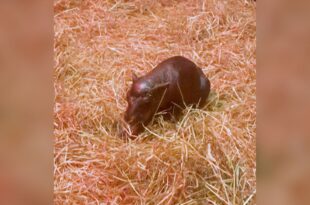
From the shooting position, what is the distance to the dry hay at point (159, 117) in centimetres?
87

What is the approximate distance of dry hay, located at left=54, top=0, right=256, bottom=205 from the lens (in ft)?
2.84

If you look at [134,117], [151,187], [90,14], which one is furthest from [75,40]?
[151,187]

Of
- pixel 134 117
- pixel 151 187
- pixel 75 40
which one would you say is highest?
pixel 75 40

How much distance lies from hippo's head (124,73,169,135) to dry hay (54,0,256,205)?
0.02 m

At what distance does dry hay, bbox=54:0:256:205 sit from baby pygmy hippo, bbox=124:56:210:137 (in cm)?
2

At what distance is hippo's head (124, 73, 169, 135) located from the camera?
34.0 inches

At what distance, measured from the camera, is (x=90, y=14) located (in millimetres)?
906

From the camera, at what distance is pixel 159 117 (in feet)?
2.88

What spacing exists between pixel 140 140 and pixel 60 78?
190 mm

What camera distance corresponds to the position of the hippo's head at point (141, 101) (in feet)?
2.84

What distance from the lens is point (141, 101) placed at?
33.9 inches

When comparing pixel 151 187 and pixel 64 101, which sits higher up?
pixel 64 101

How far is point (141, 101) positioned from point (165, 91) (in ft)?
0.16
